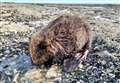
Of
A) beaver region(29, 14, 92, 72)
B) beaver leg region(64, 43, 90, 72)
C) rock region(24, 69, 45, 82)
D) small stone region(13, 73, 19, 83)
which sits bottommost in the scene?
small stone region(13, 73, 19, 83)

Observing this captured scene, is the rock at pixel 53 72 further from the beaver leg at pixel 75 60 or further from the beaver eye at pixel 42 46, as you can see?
the beaver eye at pixel 42 46

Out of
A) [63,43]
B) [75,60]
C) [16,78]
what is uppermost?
[63,43]

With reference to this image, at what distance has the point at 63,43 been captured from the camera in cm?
560

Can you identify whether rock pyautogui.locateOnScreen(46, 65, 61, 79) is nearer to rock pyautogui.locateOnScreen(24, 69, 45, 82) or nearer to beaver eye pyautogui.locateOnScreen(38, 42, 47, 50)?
rock pyautogui.locateOnScreen(24, 69, 45, 82)

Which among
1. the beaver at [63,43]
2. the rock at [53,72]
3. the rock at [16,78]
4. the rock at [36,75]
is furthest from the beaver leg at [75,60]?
the rock at [16,78]

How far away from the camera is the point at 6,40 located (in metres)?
6.82

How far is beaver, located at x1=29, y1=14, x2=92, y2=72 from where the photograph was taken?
17.6 ft

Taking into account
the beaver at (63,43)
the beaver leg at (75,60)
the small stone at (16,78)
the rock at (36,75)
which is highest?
the beaver at (63,43)

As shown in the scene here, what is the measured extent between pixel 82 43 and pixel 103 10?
3400mm

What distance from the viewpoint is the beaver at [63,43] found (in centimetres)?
537

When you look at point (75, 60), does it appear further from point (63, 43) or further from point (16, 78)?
point (16, 78)

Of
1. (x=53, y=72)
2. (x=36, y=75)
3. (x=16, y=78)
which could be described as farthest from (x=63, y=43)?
(x=16, y=78)

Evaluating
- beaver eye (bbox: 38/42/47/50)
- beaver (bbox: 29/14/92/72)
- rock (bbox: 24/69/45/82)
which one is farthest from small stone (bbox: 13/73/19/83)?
beaver eye (bbox: 38/42/47/50)

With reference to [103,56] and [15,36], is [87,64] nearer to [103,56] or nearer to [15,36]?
[103,56]
